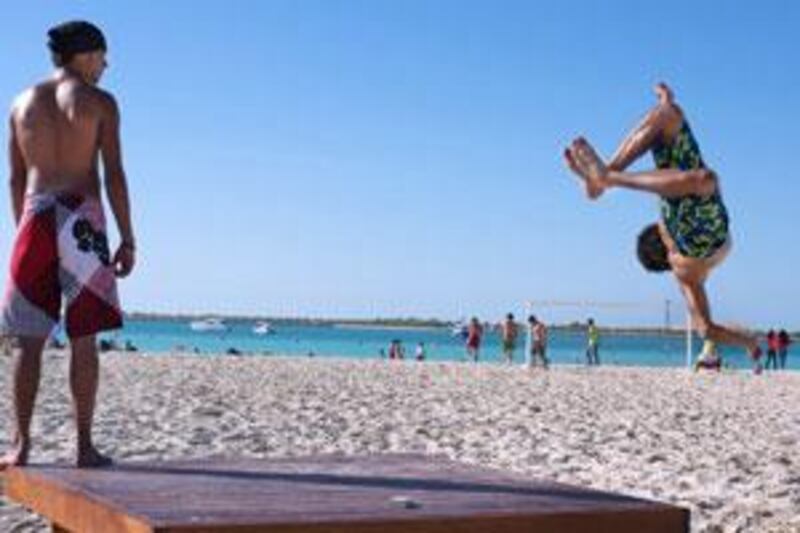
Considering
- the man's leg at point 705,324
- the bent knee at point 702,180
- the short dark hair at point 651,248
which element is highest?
the bent knee at point 702,180

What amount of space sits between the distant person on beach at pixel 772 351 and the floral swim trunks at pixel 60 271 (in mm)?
32510

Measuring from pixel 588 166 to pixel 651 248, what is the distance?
0.40 meters

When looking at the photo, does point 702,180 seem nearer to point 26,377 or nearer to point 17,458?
point 26,377

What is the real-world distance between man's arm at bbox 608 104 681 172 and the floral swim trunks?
226cm

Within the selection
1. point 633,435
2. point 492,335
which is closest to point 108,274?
point 633,435

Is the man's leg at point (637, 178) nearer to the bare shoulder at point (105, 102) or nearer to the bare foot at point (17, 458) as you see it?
the bare shoulder at point (105, 102)

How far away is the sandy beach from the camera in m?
9.45

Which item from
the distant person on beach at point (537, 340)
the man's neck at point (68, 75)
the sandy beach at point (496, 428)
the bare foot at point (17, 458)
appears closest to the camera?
the man's neck at point (68, 75)

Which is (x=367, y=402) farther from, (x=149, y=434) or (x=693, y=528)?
(x=693, y=528)

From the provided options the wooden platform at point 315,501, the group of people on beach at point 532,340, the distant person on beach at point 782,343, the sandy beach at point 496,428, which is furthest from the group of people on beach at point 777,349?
the wooden platform at point 315,501

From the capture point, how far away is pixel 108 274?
18.6 ft

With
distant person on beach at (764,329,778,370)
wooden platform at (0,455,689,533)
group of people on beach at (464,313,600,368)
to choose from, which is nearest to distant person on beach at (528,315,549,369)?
group of people on beach at (464,313,600,368)

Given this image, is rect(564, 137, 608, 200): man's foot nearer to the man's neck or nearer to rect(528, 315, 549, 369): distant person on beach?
the man's neck

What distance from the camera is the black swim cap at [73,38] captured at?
5.75 metres
